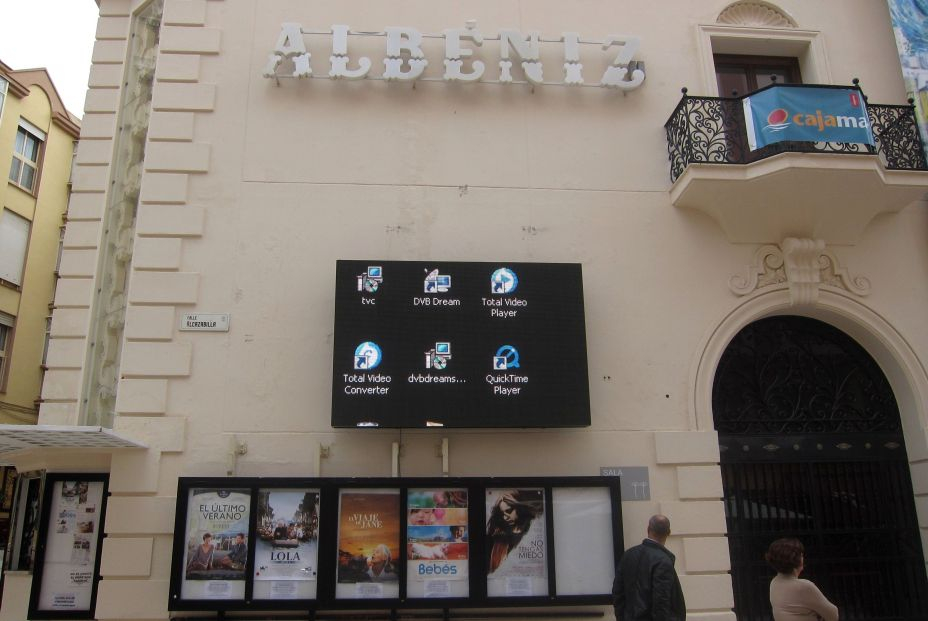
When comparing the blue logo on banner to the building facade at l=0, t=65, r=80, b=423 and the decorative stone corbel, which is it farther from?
the building facade at l=0, t=65, r=80, b=423

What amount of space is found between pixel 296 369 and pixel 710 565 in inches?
207

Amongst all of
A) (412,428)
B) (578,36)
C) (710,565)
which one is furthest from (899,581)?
(578,36)

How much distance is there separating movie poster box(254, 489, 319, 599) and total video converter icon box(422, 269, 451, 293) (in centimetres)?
259

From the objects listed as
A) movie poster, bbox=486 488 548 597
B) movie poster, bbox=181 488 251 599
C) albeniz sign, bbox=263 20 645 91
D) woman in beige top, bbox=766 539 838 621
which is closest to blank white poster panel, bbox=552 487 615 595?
movie poster, bbox=486 488 548 597

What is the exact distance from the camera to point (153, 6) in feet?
35.9

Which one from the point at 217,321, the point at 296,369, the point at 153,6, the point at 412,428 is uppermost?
the point at 153,6

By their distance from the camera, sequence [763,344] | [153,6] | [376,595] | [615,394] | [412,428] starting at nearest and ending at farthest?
[376,595] → [412,428] → [615,394] → [763,344] → [153,6]

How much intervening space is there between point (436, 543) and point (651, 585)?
2.76m

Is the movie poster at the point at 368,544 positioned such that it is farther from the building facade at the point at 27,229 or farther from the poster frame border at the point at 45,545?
the building facade at the point at 27,229

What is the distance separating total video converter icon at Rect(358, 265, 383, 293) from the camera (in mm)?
8641

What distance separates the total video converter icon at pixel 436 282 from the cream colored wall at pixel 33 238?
15760mm

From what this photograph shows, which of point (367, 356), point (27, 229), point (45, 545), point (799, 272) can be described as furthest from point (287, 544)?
point (27, 229)

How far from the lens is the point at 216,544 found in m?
7.88

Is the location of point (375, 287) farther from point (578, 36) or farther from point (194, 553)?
point (578, 36)
